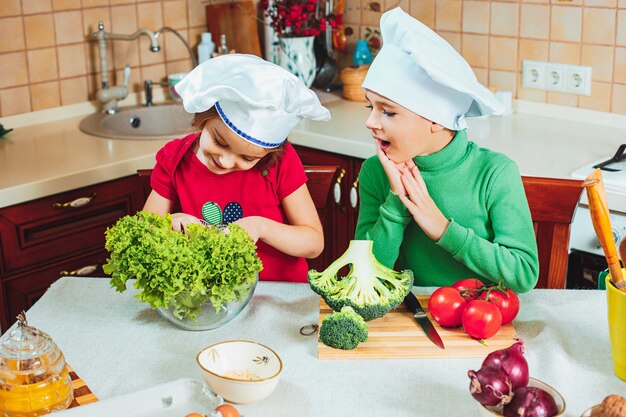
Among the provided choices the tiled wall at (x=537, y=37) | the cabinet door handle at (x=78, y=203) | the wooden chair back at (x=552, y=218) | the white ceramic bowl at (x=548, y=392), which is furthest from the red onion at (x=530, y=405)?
the tiled wall at (x=537, y=37)

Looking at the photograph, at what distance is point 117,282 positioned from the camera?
1.47 m

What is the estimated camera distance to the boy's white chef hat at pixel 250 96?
1.58 meters

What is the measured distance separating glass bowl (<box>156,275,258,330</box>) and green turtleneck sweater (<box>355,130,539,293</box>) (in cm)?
37

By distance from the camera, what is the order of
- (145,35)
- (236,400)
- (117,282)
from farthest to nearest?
(145,35), (117,282), (236,400)

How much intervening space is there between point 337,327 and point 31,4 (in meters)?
A: 1.95

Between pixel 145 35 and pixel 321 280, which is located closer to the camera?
pixel 321 280

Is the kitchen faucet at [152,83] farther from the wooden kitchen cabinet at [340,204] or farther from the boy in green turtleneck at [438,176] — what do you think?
the boy in green turtleneck at [438,176]

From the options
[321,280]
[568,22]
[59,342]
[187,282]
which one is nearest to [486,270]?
[321,280]

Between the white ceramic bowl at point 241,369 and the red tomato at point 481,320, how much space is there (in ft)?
1.05

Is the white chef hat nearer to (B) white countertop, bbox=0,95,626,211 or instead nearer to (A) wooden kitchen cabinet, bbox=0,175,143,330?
(B) white countertop, bbox=0,95,626,211

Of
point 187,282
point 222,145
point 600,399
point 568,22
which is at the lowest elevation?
point 600,399

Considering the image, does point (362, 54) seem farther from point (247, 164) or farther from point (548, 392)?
point (548, 392)

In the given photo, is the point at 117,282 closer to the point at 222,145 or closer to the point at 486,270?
the point at 222,145

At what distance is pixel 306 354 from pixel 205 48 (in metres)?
2.03
